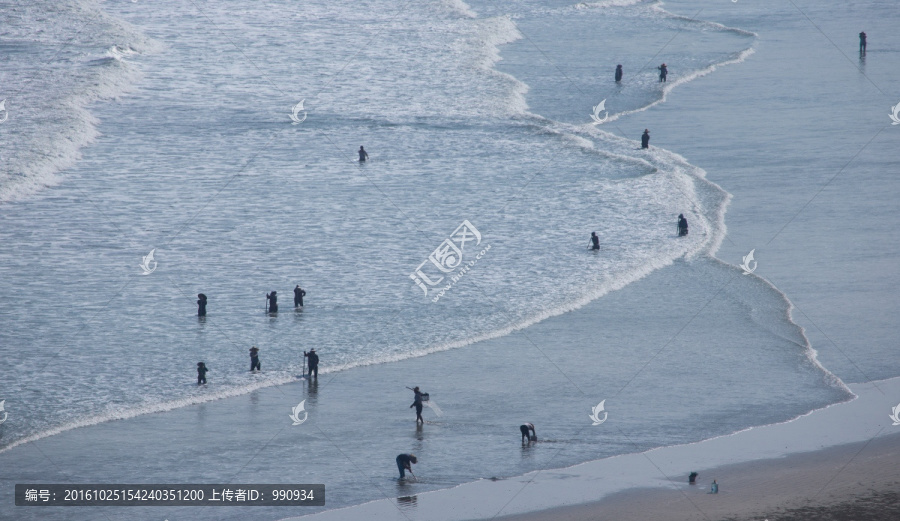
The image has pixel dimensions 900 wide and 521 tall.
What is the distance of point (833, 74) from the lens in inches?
2077

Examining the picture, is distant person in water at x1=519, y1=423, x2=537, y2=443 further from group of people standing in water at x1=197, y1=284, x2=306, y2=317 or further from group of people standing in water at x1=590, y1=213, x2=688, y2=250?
group of people standing in water at x1=590, y1=213, x2=688, y2=250

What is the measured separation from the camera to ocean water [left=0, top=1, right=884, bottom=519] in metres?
20.8

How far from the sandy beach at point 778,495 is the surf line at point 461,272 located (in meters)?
11.7

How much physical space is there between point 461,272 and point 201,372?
9821mm

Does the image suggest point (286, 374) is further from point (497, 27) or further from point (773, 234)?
point (497, 27)

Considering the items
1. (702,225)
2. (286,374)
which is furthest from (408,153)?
(286,374)

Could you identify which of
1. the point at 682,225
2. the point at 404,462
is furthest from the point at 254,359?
the point at 682,225

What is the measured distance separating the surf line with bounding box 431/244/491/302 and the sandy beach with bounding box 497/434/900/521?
1172cm

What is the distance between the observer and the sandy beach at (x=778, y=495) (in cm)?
1691

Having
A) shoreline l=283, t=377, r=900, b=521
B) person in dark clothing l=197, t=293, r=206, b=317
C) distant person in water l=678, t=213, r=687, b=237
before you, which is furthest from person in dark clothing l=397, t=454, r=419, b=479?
distant person in water l=678, t=213, r=687, b=237

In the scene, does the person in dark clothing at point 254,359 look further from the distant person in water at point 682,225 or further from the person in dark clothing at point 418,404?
the distant person in water at point 682,225

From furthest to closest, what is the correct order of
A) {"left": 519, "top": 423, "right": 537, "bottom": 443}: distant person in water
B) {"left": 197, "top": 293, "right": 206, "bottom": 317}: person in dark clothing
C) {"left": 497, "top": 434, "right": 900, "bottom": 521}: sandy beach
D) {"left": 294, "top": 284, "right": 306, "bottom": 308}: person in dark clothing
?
{"left": 294, "top": 284, "right": 306, "bottom": 308}: person in dark clothing → {"left": 197, "top": 293, "right": 206, "bottom": 317}: person in dark clothing → {"left": 519, "top": 423, "right": 537, "bottom": 443}: distant person in water → {"left": 497, "top": 434, "right": 900, "bottom": 521}: sandy beach

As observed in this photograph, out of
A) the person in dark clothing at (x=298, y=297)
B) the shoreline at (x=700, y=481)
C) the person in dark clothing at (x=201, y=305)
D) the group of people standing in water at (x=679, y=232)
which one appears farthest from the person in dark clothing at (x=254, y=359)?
the group of people standing in water at (x=679, y=232)

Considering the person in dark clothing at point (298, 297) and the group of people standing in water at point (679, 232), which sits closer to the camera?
the person in dark clothing at point (298, 297)
